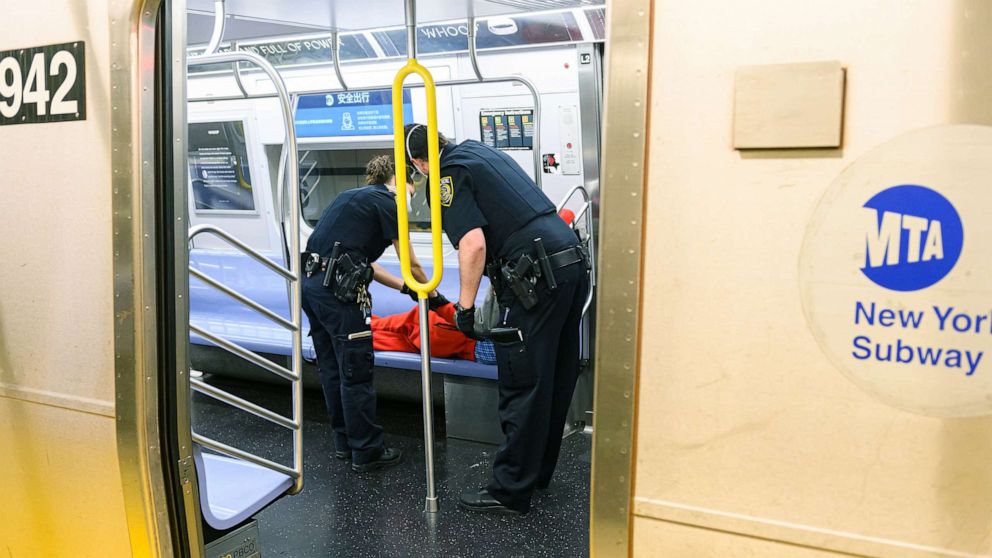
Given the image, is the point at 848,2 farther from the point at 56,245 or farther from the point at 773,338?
the point at 56,245

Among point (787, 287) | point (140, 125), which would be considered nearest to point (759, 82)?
point (787, 287)

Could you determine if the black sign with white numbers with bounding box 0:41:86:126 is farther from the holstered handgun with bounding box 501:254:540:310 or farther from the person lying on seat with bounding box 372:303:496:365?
the person lying on seat with bounding box 372:303:496:365

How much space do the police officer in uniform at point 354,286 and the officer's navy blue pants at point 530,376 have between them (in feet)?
2.98

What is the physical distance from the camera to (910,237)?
1.70m

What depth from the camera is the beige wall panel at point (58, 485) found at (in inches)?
120

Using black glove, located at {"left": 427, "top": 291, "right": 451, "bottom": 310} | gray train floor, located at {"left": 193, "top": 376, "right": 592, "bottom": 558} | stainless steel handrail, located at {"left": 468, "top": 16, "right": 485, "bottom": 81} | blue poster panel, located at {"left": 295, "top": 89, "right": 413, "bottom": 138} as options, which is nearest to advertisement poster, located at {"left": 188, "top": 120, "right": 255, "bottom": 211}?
blue poster panel, located at {"left": 295, "top": 89, "right": 413, "bottom": 138}

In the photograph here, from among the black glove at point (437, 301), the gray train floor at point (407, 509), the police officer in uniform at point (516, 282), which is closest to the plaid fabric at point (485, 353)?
the black glove at point (437, 301)

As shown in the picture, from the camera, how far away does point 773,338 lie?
1.85 m

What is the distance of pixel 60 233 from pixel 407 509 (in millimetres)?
2371

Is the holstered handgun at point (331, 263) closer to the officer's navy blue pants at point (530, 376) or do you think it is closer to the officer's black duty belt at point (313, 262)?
the officer's black duty belt at point (313, 262)

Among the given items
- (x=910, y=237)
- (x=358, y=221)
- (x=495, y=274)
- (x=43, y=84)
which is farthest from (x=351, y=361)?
(x=910, y=237)

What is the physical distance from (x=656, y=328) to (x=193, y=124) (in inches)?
259

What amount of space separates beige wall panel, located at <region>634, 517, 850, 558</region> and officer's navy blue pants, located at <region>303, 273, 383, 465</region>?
3.12 m

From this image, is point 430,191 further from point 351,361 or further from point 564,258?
point 351,361
